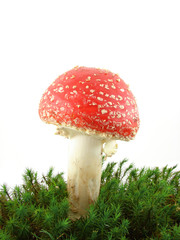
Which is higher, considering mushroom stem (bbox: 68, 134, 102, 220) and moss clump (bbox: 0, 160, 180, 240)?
mushroom stem (bbox: 68, 134, 102, 220)

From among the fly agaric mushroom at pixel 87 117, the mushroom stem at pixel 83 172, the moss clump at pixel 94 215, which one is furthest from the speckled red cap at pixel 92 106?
the moss clump at pixel 94 215

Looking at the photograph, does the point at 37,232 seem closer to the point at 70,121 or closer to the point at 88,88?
the point at 70,121

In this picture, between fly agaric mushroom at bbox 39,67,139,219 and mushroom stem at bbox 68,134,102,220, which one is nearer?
fly agaric mushroom at bbox 39,67,139,219

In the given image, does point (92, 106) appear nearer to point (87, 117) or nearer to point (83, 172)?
point (87, 117)

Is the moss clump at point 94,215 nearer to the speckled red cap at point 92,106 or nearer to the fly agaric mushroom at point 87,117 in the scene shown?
the fly agaric mushroom at point 87,117

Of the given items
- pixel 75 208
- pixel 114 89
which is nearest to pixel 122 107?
pixel 114 89

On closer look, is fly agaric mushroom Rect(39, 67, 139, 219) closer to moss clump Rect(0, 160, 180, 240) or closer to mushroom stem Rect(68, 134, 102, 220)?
mushroom stem Rect(68, 134, 102, 220)

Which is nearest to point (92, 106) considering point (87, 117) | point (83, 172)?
point (87, 117)

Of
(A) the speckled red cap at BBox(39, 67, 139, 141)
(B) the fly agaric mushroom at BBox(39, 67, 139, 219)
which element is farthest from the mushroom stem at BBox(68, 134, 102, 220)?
(A) the speckled red cap at BBox(39, 67, 139, 141)
